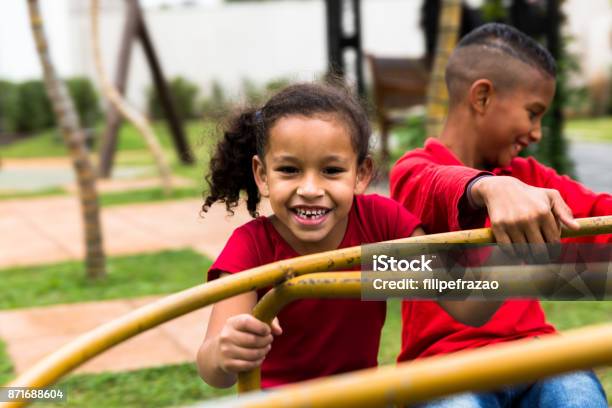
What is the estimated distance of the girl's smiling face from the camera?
1.67 meters

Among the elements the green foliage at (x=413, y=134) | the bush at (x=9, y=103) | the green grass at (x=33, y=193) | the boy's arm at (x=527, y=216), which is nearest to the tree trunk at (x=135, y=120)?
the green grass at (x=33, y=193)

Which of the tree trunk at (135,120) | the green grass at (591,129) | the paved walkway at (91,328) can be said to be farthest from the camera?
the green grass at (591,129)

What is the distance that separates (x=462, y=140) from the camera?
206cm

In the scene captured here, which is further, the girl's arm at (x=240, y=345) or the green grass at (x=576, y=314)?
the green grass at (x=576, y=314)

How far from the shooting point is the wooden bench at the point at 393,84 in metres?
9.02

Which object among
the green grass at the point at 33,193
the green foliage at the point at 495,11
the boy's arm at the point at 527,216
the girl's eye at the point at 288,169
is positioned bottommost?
the green grass at the point at 33,193

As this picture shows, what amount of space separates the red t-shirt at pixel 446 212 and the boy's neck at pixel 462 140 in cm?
4

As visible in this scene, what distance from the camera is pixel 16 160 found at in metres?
14.3

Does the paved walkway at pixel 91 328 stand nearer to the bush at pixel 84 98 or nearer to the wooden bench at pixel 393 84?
the wooden bench at pixel 393 84

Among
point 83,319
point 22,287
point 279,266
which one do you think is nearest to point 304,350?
point 279,266

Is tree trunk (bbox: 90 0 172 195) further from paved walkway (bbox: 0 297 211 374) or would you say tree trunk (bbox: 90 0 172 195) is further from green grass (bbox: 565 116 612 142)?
green grass (bbox: 565 116 612 142)

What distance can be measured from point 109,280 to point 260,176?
3487mm

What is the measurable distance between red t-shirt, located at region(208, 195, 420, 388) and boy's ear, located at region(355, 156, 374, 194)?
0.11m

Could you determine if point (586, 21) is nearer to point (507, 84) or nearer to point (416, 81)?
point (416, 81)
